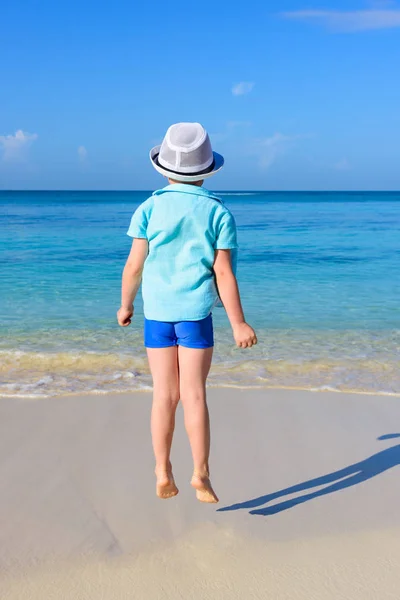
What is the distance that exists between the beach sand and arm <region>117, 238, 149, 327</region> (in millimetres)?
793

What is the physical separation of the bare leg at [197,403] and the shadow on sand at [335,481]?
190 millimetres

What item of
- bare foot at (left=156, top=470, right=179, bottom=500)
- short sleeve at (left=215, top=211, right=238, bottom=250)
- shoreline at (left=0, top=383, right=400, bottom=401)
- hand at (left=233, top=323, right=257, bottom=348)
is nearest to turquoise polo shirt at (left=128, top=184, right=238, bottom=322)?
short sleeve at (left=215, top=211, right=238, bottom=250)

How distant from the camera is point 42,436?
11.4ft

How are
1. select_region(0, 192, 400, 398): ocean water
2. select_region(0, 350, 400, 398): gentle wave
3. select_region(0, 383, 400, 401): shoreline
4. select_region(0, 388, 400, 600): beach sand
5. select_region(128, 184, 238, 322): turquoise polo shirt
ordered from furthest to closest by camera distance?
1. select_region(0, 192, 400, 398): ocean water
2. select_region(0, 350, 400, 398): gentle wave
3. select_region(0, 383, 400, 401): shoreline
4. select_region(128, 184, 238, 322): turquoise polo shirt
5. select_region(0, 388, 400, 600): beach sand

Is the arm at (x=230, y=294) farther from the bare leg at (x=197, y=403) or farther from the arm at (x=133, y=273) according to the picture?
the arm at (x=133, y=273)

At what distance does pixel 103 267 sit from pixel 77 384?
7.53 m

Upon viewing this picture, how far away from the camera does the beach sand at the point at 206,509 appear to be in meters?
2.21

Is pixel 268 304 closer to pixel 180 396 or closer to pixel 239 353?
pixel 239 353

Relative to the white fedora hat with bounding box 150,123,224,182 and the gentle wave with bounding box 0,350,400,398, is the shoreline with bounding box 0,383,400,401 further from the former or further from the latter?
the white fedora hat with bounding box 150,123,224,182

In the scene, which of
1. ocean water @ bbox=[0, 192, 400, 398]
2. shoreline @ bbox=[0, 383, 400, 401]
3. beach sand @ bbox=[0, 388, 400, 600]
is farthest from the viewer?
ocean water @ bbox=[0, 192, 400, 398]

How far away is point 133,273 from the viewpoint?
2719 millimetres

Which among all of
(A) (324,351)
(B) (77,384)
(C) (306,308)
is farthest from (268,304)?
(B) (77,384)

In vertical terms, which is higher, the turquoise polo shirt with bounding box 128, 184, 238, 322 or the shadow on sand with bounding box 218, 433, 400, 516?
the turquoise polo shirt with bounding box 128, 184, 238, 322

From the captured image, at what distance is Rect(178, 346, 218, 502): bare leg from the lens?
2.68m
